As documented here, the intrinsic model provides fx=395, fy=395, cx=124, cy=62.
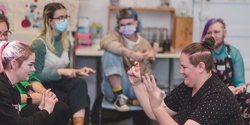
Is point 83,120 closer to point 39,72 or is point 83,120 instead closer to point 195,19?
point 39,72

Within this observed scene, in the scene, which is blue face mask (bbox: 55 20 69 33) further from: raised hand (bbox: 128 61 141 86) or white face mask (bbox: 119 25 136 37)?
raised hand (bbox: 128 61 141 86)

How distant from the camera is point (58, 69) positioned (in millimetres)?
2977

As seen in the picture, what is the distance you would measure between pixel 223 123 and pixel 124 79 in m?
1.30

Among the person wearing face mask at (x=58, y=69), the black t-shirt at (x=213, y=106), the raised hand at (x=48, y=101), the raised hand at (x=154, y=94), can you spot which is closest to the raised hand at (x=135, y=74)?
the raised hand at (x=154, y=94)

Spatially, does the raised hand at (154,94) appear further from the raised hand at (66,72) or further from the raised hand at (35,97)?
the raised hand at (66,72)

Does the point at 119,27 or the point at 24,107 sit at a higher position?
the point at 119,27

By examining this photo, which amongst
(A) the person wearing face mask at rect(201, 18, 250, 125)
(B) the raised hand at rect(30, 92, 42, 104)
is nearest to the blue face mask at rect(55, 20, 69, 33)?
(B) the raised hand at rect(30, 92, 42, 104)

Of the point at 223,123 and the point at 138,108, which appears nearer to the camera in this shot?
the point at 223,123

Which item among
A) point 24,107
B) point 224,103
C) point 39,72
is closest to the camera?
point 224,103

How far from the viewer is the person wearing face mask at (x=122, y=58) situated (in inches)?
124

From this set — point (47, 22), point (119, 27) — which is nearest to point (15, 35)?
point (47, 22)

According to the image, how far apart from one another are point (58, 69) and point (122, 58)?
21.7 inches

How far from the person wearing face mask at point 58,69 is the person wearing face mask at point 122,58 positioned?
0.90 ft

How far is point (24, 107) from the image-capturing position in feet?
8.27
